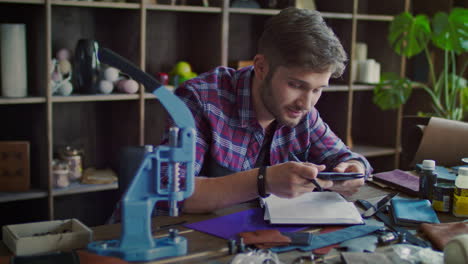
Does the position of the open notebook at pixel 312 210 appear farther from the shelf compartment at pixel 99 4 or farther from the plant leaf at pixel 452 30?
the plant leaf at pixel 452 30

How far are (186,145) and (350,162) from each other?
34.0 inches

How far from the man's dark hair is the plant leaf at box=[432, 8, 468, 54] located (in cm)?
179

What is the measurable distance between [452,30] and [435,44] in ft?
0.64

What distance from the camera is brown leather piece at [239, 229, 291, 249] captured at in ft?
4.43

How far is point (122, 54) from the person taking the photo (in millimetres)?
3207

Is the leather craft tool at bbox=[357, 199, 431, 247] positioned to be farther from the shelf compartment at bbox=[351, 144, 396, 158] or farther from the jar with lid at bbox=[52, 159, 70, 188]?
the shelf compartment at bbox=[351, 144, 396, 158]

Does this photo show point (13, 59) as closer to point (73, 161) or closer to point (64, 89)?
point (64, 89)

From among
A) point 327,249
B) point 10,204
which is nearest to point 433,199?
point 327,249

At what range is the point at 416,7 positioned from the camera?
407cm

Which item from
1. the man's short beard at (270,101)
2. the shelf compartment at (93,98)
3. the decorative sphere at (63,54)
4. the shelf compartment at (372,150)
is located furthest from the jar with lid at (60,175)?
the shelf compartment at (372,150)

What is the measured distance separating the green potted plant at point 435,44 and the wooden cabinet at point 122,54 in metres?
0.19

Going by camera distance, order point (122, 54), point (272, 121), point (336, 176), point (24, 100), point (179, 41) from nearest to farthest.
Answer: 1. point (336, 176)
2. point (272, 121)
3. point (24, 100)
4. point (122, 54)
5. point (179, 41)

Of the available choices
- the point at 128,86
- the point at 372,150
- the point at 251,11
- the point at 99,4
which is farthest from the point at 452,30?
the point at 99,4

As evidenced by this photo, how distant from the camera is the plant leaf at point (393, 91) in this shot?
356 centimetres
